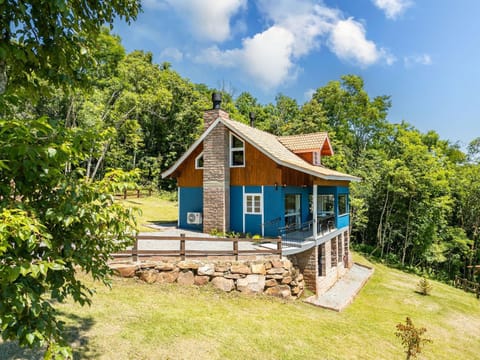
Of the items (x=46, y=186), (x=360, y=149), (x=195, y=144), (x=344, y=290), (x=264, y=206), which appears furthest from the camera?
(x=360, y=149)

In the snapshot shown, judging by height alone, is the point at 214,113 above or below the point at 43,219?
above

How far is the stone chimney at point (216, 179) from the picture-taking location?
52.0 feet

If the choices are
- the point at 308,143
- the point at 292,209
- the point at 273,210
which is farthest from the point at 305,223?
the point at 308,143

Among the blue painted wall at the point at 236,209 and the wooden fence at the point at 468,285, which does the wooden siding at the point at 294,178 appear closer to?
the blue painted wall at the point at 236,209

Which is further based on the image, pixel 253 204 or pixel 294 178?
pixel 294 178

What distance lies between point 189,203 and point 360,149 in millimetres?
29575

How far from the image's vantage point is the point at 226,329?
838 centimetres

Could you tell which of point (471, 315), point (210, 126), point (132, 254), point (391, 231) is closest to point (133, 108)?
point (210, 126)

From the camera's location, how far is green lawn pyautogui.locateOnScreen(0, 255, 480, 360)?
689 cm

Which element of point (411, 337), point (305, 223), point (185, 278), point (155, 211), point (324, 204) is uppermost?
point (324, 204)

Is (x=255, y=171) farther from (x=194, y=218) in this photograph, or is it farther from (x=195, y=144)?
(x=194, y=218)

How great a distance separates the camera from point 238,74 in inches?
1865

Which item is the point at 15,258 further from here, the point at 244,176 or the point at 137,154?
the point at 137,154

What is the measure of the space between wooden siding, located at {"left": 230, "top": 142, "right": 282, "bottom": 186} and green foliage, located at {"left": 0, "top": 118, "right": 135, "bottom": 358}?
11.6 meters
